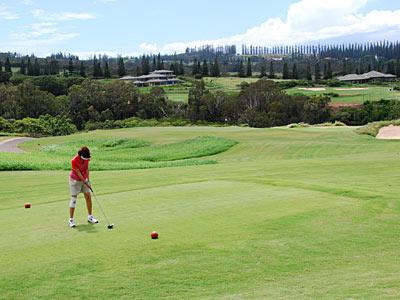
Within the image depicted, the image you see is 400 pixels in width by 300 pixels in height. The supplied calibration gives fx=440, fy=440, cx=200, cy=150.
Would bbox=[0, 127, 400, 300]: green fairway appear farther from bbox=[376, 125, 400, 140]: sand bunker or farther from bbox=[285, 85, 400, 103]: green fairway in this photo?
→ bbox=[285, 85, 400, 103]: green fairway

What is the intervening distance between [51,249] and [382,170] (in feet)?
51.3

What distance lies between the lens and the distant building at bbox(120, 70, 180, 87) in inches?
6777

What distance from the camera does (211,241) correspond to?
8.87 metres

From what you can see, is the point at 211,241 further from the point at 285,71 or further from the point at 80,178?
the point at 285,71

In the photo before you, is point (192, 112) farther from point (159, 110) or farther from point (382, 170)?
point (382, 170)

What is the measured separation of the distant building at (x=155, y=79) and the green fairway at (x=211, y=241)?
15660 cm

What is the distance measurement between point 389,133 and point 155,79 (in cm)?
13929

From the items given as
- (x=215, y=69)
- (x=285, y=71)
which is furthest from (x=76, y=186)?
(x=215, y=69)

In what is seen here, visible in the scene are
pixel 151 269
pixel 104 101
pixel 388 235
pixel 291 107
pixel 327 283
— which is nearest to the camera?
pixel 327 283

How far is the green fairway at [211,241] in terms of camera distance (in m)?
6.56

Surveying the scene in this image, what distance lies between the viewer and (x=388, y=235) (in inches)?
367

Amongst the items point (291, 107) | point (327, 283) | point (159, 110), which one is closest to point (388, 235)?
point (327, 283)

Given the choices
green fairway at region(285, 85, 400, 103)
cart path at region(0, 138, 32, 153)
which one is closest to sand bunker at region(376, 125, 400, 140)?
cart path at region(0, 138, 32, 153)

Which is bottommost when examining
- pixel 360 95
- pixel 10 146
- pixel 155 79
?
pixel 10 146
